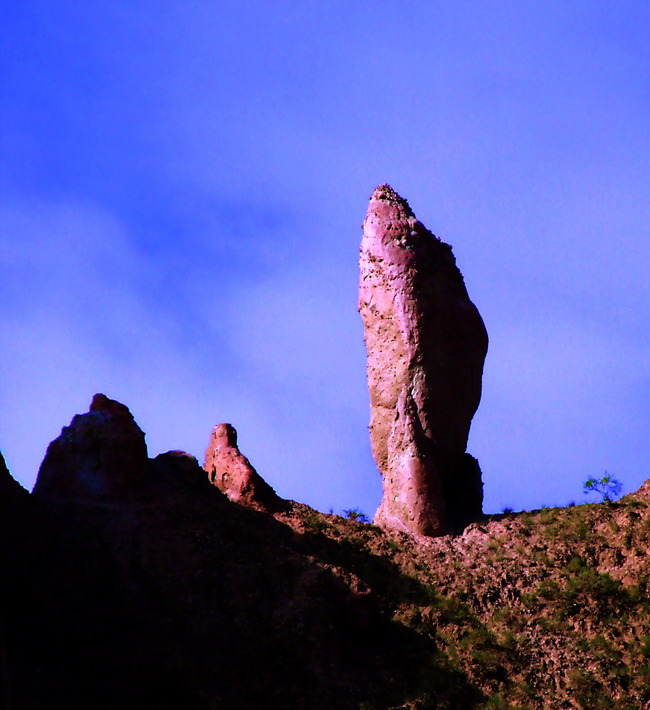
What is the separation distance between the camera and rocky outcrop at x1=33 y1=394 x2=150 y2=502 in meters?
20.2

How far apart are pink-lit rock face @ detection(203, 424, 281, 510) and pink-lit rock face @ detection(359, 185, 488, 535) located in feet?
8.69

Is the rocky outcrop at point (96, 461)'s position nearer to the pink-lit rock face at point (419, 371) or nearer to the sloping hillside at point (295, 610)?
the sloping hillside at point (295, 610)

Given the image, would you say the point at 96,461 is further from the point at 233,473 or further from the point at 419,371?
the point at 419,371

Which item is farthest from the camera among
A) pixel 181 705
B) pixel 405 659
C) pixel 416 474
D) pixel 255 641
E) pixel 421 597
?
pixel 416 474

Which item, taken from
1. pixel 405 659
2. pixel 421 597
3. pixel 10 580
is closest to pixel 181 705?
pixel 10 580

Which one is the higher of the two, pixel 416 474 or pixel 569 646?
pixel 416 474

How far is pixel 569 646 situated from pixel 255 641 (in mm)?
5693

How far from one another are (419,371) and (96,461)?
306 inches

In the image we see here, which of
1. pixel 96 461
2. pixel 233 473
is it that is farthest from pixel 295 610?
pixel 233 473

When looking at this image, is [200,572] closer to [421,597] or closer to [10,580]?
[10,580]

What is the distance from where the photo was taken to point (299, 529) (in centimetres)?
2214

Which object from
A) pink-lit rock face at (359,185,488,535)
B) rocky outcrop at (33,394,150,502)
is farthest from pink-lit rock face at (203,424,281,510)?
rocky outcrop at (33,394,150,502)

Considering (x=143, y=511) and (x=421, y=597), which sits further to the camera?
(x=421, y=597)

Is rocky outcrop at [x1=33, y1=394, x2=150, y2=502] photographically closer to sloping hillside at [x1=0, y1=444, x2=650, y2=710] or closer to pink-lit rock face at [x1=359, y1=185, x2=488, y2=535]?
sloping hillside at [x1=0, y1=444, x2=650, y2=710]
